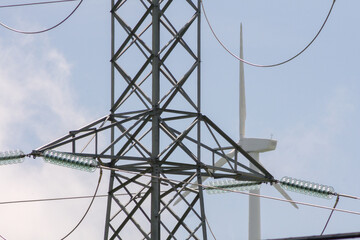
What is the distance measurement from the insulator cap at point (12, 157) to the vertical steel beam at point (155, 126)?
144 inches

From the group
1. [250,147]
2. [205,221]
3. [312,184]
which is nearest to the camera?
[312,184]

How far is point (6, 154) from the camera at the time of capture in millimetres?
32969

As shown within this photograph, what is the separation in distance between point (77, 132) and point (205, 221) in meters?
4.48

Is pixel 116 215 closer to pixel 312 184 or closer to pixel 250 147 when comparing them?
pixel 312 184

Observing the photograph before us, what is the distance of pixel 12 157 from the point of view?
33.0 m

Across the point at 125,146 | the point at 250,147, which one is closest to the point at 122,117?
the point at 125,146

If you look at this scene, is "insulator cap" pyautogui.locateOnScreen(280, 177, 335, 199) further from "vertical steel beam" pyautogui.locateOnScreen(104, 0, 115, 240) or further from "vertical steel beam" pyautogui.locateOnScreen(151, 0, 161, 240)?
"vertical steel beam" pyautogui.locateOnScreen(104, 0, 115, 240)

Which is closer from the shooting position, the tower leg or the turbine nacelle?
the tower leg

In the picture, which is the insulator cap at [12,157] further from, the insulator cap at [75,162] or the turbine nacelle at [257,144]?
the turbine nacelle at [257,144]

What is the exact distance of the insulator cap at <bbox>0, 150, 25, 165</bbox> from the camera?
32844 millimetres

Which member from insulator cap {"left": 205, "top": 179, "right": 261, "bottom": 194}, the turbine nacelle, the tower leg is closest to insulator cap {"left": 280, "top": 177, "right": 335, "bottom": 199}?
insulator cap {"left": 205, "top": 179, "right": 261, "bottom": 194}

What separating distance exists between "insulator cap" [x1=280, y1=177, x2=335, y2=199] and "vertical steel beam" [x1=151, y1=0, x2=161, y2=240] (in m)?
3.85

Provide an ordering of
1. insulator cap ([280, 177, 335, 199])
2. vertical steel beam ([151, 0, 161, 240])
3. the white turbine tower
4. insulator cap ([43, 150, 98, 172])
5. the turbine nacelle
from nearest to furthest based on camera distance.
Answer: insulator cap ([43, 150, 98, 172])
insulator cap ([280, 177, 335, 199])
vertical steel beam ([151, 0, 161, 240])
the white turbine tower
the turbine nacelle

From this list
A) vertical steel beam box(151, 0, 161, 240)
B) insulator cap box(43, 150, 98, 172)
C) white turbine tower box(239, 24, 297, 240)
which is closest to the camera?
insulator cap box(43, 150, 98, 172)
